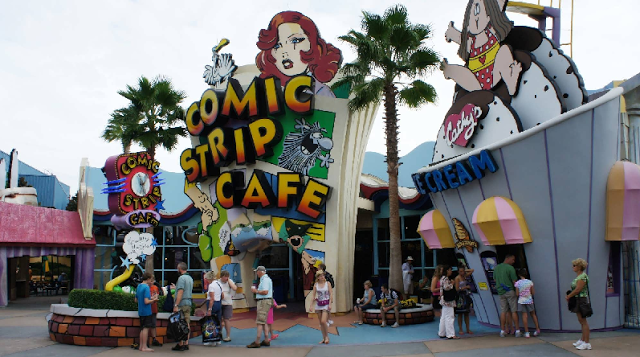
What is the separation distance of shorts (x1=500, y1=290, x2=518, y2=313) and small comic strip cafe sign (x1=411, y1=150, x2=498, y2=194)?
2.45m

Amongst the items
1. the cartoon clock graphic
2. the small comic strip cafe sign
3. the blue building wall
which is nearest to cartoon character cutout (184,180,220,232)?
the cartoon clock graphic

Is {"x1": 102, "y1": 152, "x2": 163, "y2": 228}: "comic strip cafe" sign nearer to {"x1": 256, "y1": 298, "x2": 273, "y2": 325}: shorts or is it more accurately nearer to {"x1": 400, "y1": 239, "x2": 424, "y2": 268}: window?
{"x1": 256, "y1": 298, "x2": 273, "y2": 325}: shorts

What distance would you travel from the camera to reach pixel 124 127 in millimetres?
22453

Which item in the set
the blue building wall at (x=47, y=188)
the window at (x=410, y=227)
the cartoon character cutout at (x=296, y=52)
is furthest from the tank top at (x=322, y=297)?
the blue building wall at (x=47, y=188)

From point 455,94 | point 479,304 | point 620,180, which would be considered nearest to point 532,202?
point 620,180

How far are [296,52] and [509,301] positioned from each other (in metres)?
10.1

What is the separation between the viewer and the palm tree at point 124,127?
2219cm

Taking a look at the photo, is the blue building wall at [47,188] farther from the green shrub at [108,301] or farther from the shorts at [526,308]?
the shorts at [526,308]

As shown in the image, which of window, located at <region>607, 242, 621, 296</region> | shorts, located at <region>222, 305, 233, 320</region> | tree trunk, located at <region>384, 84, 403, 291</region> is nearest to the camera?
window, located at <region>607, 242, 621, 296</region>

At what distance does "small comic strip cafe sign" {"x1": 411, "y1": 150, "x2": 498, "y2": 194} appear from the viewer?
1119 centimetres

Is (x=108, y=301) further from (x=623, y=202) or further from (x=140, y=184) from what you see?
(x=623, y=202)

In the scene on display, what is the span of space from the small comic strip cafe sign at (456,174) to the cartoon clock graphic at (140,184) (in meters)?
7.32

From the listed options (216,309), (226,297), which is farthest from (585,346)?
(216,309)

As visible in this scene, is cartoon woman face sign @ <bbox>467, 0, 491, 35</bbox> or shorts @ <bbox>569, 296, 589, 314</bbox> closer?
shorts @ <bbox>569, 296, 589, 314</bbox>
